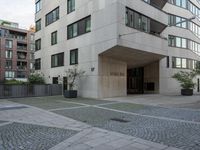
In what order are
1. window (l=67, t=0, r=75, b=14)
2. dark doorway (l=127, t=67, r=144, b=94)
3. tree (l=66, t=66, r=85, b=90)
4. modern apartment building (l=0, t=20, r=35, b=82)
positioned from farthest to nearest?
modern apartment building (l=0, t=20, r=35, b=82) → dark doorway (l=127, t=67, r=144, b=94) → window (l=67, t=0, r=75, b=14) → tree (l=66, t=66, r=85, b=90)

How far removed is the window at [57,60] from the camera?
995 inches

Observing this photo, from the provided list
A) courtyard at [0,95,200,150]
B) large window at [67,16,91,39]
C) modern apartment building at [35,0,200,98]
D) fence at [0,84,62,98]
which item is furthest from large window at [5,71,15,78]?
courtyard at [0,95,200,150]

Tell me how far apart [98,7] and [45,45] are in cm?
1295

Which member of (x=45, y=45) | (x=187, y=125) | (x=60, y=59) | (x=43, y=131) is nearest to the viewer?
(x=43, y=131)

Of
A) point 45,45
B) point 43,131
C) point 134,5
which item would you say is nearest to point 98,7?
point 134,5

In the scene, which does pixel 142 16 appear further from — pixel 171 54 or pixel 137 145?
pixel 137 145

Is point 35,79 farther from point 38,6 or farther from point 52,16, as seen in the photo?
point 38,6

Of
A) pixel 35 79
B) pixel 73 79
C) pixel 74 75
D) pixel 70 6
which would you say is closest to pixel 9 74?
pixel 35 79

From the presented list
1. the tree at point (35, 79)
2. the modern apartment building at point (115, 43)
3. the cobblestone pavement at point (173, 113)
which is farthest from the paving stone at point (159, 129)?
the tree at point (35, 79)

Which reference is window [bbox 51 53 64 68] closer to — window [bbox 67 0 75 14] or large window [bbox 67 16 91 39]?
large window [bbox 67 16 91 39]

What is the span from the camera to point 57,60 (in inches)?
1038

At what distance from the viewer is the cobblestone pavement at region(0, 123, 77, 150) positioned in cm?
565

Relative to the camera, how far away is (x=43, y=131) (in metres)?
7.18

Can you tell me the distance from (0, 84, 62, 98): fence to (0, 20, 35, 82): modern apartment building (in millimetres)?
40166
